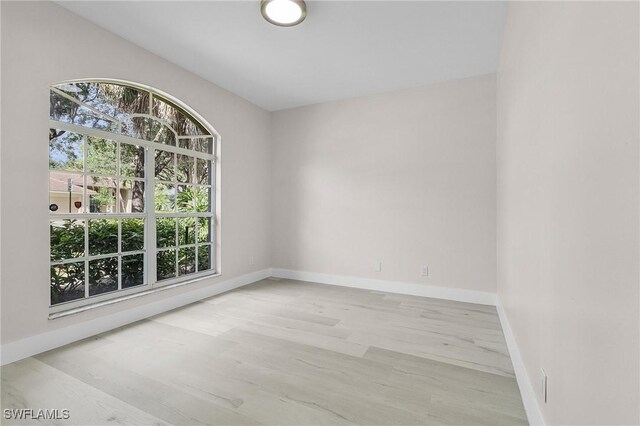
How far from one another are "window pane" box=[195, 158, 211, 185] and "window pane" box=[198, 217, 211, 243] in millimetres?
479

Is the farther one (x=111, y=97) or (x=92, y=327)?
(x=111, y=97)

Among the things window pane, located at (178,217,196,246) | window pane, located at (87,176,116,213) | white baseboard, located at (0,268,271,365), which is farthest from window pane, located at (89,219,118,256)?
window pane, located at (178,217,196,246)

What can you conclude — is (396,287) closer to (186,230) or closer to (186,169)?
(186,230)

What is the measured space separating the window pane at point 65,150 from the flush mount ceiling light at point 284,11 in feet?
6.29

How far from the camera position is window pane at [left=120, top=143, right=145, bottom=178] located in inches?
108

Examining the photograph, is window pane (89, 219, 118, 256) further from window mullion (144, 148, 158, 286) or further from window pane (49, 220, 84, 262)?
window mullion (144, 148, 158, 286)

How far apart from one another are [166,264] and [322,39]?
2.88 metres

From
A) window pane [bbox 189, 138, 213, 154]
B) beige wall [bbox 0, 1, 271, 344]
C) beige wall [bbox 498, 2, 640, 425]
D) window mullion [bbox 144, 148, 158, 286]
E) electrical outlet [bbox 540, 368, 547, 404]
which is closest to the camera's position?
beige wall [bbox 498, 2, 640, 425]

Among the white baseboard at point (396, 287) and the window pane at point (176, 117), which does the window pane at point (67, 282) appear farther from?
the white baseboard at point (396, 287)

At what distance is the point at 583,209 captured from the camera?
2.73ft

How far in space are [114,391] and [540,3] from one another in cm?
304

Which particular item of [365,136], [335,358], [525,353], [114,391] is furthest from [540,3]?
[114,391]

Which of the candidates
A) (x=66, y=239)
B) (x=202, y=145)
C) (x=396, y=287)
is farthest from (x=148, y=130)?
(x=396, y=287)

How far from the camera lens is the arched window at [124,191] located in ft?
7.61
